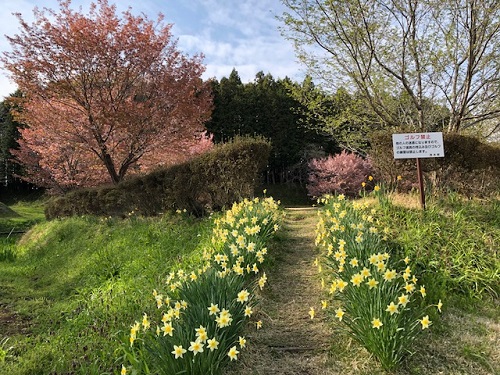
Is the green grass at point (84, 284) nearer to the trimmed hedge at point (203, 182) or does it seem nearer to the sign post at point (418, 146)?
the trimmed hedge at point (203, 182)

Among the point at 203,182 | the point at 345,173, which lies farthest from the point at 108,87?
the point at 345,173

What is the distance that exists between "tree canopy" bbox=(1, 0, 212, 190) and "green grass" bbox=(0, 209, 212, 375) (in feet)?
7.82

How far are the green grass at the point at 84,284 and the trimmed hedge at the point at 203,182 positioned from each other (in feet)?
1.47

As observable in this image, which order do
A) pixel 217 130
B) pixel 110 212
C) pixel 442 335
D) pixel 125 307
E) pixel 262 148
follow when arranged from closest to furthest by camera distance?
pixel 442 335, pixel 125 307, pixel 262 148, pixel 110 212, pixel 217 130

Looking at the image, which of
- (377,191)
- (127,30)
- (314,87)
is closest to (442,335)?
(377,191)

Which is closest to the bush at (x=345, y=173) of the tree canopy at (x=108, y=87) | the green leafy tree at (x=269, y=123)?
the green leafy tree at (x=269, y=123)

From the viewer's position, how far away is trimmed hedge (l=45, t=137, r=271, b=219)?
7074mm

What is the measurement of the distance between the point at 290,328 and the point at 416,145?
3310 millimetres

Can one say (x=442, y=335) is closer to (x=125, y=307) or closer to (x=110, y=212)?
(x=125, y=307)

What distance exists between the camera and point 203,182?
24.3 feet

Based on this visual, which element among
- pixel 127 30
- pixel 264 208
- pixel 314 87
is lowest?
pixel 264 208

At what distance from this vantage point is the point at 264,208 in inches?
226

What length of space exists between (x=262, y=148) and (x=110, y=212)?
4.89 metres

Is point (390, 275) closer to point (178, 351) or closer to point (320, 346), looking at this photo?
point (320, 346)
